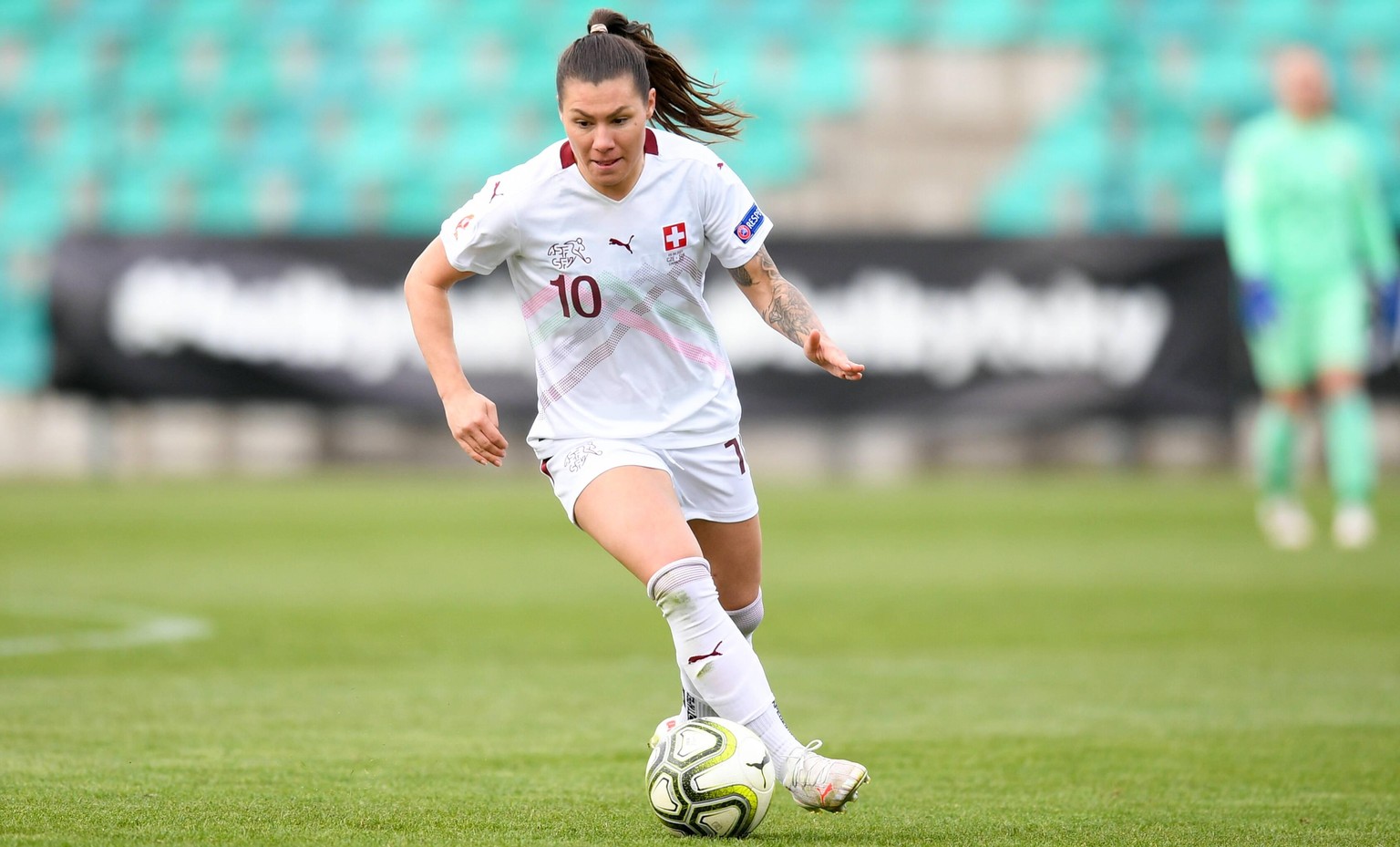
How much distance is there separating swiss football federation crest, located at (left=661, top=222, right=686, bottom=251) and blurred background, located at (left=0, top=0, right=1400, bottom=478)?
12.1 metres

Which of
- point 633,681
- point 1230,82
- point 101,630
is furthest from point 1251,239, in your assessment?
point 1230,82

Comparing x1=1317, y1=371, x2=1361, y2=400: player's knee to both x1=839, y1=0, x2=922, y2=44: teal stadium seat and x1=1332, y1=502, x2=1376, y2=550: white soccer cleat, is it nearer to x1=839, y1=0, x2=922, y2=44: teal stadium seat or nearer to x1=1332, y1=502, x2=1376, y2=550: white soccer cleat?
x1=1332, y1=502, x2=1376, y2=550: white soccer cleat

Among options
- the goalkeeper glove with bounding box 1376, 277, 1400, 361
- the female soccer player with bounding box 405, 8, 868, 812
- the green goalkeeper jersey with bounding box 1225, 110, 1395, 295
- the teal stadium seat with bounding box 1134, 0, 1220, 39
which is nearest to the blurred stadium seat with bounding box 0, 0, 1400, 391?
the teal stadium seat with bounding box 1134, 0, 1220, 39

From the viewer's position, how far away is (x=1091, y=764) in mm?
4641

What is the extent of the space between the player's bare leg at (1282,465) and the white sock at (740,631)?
693cm

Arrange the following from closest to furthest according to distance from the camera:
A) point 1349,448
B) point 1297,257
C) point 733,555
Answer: point 733,555, point 1349,448, point 1297,257

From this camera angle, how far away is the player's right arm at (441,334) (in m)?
4.01

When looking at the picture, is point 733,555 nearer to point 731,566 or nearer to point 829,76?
point 731,566

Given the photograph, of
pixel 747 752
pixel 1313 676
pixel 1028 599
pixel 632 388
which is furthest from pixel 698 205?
pixel 1028 599

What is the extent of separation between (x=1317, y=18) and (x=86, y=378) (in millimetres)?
12184

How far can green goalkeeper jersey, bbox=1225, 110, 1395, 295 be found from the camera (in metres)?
10.9

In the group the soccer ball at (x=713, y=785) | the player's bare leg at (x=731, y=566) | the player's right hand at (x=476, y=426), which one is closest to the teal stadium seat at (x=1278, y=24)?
the player's bare leg at (x=731, y=566)

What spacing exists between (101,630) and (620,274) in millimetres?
4112

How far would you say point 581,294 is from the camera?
422 cm
